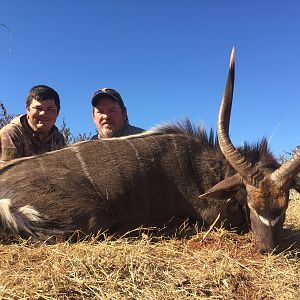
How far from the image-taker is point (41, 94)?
15.1ft

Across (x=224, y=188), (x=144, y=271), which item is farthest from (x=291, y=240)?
(x=144, y=271)

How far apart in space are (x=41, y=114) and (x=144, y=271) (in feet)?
9.11

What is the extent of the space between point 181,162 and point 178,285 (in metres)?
1.48

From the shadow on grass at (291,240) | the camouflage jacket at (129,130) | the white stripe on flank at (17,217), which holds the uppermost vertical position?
the camouflage jacket at (129,130)

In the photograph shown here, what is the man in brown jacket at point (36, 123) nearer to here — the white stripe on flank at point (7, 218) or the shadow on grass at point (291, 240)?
the white stripe on flank at point (7, 218)

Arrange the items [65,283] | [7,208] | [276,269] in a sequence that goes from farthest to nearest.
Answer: [7,208] → [276,269] → [65,283]

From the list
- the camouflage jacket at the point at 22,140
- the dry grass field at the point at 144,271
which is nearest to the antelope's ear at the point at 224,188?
the dry grass field at the point at 144,271

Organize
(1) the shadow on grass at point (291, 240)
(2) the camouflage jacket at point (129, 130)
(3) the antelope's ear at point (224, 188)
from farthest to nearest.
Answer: (2) the camouflage jacket at point (129, 130)
(3) the antelope's ear at point (224, 188)
(1) the shadow on grass at point (291, 240)

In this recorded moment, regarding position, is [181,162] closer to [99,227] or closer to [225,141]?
[225,141]

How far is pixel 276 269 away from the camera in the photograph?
8.66ft

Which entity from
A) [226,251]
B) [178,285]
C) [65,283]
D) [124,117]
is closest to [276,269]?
[226,251]

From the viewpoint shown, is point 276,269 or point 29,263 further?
point 276,269

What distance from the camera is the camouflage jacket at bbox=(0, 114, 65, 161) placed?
4.27m

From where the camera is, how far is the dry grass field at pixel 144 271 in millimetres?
2010
